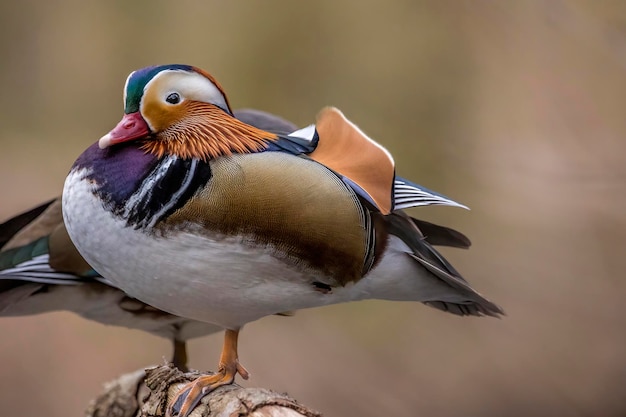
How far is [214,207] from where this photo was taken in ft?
2.85

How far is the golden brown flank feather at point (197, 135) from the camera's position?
887mm

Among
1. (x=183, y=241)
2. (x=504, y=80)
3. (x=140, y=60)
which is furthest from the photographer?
(x=140, y=60)

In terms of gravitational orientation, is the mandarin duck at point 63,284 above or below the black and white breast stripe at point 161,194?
below

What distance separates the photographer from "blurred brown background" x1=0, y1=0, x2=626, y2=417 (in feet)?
7.10

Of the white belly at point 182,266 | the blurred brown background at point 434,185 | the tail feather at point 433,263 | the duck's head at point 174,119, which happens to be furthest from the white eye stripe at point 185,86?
the blurred brown background at point 434,185

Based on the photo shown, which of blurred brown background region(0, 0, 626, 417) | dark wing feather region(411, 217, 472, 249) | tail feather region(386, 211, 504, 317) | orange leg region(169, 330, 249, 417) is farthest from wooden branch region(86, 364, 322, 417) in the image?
blurred brown background region(0, 0, 626, 417)

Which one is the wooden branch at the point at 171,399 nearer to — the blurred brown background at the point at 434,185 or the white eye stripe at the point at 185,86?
the white eye stripe at the point at 185,86

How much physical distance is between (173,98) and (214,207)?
0.13 meters

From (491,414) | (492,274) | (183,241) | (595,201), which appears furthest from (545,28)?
(183,241)

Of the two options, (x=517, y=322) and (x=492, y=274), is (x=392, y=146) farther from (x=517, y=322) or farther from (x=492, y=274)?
(x=517, y=322)

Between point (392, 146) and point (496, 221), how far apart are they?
368mm

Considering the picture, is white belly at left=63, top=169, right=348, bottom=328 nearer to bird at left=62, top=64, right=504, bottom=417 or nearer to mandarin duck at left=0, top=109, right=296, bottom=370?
bird at left=62, top=64, right=504, bottom=417

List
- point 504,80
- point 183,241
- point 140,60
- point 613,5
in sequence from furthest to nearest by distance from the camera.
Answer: point 140,60, point 504,80, point 613,5, point 183,241

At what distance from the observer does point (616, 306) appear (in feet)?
7.02
